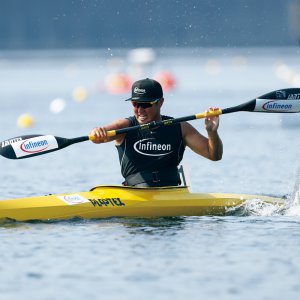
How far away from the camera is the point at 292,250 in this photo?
1123 cm

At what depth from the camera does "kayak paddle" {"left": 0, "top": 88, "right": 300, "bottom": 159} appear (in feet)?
42.7

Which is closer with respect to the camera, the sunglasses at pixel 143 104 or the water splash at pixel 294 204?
the sunglasses at pixel 143 104

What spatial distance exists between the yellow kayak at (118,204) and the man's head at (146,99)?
94 centimetres

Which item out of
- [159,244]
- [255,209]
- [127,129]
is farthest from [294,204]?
[159,244]

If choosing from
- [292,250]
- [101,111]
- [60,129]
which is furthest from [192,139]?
[101,111]

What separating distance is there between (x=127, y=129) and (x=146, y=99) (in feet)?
1.48

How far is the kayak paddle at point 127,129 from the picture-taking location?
1302cm

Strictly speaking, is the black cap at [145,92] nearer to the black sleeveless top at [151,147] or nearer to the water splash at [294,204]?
the black sleeveless top at [151,147]

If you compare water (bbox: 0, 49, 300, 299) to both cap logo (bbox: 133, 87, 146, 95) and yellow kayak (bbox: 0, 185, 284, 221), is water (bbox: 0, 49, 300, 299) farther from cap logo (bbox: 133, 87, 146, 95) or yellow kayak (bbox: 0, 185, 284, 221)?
cap logo (bbox: 133, 87, 146, 95)

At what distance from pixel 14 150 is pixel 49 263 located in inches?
128

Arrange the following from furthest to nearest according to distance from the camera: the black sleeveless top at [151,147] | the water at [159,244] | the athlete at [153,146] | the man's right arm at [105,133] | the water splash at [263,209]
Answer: the water splash at [263,209] < the black sleeveless top at [151,147] < the athlete at [153,146] < the man's right arm at [105,133] < the water at [159,244]

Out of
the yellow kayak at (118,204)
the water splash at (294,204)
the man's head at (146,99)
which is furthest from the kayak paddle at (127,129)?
the water splash at (294,204)

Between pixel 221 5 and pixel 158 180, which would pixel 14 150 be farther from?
pixel 221 5

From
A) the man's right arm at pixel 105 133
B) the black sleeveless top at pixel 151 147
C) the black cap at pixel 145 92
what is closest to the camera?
the man's right arm at pixel 105 133
